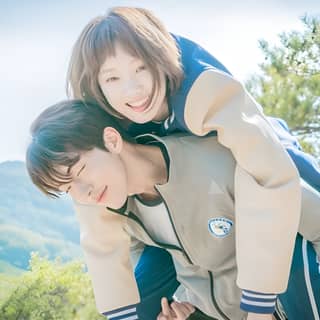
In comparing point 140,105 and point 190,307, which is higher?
point 140,105

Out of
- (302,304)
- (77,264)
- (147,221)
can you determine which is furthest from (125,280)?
(77,264)

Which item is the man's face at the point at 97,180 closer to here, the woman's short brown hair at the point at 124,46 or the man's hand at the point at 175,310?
the woman's short brown hair at the point at 124,46

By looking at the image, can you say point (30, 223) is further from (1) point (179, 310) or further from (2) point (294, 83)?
(1) point (179, 310)

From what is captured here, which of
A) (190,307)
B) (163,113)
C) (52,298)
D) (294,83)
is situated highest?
(163,113)

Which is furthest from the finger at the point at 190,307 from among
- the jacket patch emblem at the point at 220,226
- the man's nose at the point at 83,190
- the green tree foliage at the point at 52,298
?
the green tree foliage at the point at 52,298

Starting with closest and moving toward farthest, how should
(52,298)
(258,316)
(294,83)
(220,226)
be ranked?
(258,316)
(220,226)
(52,298)
(294,83)

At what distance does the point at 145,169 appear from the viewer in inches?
43.8

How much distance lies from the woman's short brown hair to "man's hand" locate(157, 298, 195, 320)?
0.37 m

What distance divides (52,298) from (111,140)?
844 millimetres

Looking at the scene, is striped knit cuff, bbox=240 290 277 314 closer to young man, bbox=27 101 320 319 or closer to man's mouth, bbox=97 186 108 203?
young man, bbox=27 101 320 319

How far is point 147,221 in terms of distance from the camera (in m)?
1.16

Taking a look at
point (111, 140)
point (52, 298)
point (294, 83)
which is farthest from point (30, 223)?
point (111, 140)

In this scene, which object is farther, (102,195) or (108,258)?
(108,258)

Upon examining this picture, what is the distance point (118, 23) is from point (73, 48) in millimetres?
86
